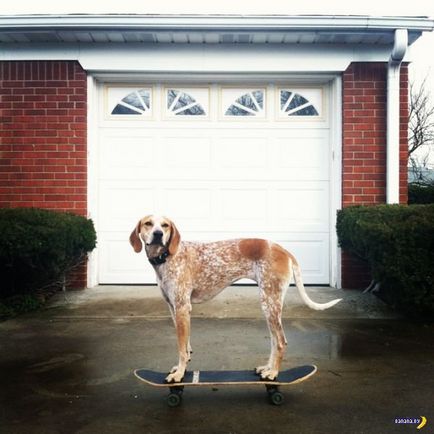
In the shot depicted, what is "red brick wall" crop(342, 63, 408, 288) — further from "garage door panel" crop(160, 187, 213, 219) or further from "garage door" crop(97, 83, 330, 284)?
"garage door panel" crop(160, 187, 213, 219)

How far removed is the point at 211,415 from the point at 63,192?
4.98m

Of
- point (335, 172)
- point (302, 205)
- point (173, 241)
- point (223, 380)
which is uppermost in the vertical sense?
→ point (335, 172)

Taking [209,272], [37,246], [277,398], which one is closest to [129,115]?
[37,246]

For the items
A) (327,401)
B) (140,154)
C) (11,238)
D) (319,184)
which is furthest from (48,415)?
(319,184)

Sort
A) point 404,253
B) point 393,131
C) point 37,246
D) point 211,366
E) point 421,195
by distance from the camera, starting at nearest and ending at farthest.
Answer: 1. point 211,366
2. point 404,253
3. point 37,246
4. point 393,131
5. point 421,195

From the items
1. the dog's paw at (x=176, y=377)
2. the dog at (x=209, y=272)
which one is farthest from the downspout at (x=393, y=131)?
the dog's paw at (x=176, y=377)

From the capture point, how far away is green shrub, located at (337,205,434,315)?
5137mm

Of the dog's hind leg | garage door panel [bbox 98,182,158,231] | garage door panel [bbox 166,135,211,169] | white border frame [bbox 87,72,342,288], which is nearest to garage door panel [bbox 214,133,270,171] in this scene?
garage door panel [bbox 166,135,211,169]

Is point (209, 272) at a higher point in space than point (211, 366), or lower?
higher

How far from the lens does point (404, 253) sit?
17.1ft

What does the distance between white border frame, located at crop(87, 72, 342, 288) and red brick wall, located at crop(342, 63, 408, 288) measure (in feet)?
Answer: 0.45

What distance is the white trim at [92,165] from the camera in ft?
23.9

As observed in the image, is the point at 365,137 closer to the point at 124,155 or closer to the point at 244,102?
the point at 244,102

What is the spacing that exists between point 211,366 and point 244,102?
184 inches
